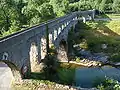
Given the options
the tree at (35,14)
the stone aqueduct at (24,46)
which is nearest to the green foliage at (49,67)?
the stone aqueduct at (24,46)

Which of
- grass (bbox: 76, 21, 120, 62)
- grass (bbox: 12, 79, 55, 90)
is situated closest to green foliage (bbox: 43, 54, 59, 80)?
grass (bbox: 12, 79, 55, 90)

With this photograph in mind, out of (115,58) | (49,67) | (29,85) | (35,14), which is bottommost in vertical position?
(115,58)

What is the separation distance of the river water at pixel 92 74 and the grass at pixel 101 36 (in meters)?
8.85

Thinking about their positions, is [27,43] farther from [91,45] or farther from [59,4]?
[59,4]

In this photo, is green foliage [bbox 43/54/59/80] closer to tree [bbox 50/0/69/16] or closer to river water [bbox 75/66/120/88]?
river water [bbox 75/66/120/88]

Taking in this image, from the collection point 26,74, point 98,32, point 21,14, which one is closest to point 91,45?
point 98,32

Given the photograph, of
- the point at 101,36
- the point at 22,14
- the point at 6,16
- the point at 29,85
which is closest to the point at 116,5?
the point at 101,36

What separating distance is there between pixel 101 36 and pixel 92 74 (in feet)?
95.4

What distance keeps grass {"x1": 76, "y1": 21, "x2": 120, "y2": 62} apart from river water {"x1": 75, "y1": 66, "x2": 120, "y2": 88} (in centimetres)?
885

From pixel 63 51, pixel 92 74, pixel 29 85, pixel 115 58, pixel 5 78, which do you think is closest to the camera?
pixel 29 85

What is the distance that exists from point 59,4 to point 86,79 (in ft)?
157

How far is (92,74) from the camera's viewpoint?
147ft

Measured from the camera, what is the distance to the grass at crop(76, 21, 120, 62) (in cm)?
6194

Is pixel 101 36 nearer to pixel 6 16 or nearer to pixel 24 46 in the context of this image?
pixel 6 16
